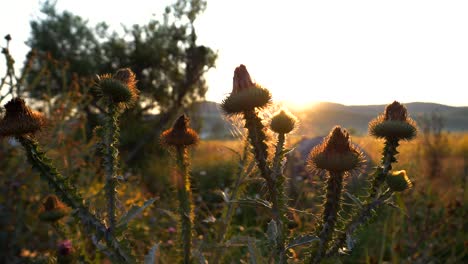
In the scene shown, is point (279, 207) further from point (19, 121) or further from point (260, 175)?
point (19, 121)

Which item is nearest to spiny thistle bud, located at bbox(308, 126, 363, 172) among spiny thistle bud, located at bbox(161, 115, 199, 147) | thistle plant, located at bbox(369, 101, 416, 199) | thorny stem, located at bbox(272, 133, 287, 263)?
Answer: thorny stem, located at bbox(272, 133, 287, 263)

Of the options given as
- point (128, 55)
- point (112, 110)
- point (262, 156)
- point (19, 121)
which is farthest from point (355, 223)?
point (128, 55)

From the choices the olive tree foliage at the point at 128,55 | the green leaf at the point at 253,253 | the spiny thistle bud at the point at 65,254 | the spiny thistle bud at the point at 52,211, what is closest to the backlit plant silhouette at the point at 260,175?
the green leaf at the point at 253,253

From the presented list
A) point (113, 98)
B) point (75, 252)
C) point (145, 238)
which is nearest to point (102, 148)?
point (113, 98)

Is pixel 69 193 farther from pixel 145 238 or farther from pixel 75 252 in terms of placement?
pixel 145 238

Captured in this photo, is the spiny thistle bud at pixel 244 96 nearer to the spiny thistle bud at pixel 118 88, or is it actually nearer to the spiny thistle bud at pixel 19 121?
the spiny thistle bud at pixel 118 88

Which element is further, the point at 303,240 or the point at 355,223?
the point at 355,223

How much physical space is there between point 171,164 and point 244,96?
0.86 meters

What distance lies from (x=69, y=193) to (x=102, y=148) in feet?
0.94

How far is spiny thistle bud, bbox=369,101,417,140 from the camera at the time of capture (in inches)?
80.8

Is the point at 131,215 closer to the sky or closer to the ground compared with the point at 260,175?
closer to the ground

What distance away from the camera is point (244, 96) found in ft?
6.12

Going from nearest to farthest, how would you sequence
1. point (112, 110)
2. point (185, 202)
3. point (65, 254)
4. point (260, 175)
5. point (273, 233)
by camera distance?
point (273, 233) → point (260, 175) → point (112, 110) → point (185, 202) → point (65, 254)

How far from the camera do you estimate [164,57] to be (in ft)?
69.3
